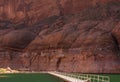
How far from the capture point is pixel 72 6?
11525 cm

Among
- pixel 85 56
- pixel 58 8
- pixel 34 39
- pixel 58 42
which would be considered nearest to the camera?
pixel 85 56

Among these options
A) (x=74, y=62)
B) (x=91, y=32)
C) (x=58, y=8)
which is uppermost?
(x=58, y=8)

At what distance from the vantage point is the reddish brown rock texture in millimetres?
93312

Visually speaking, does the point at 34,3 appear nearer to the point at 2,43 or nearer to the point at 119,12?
the point at 2,43

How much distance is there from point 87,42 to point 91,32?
376 cm

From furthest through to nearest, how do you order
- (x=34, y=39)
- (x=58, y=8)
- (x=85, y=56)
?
1. (x=58, y=8)
2. (x=34, y=39)
3. (x=85, y=56)

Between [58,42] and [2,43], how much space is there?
21.4 m

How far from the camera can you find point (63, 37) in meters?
102

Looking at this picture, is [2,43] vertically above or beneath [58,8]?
beneath

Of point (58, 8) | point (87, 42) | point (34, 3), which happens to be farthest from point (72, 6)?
point (87, 42)

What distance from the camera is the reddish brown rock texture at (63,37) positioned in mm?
93312

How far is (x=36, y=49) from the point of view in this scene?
106 metres

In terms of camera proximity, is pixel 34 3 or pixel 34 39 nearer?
pixel 34 39

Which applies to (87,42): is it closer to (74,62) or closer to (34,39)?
(74,62)
